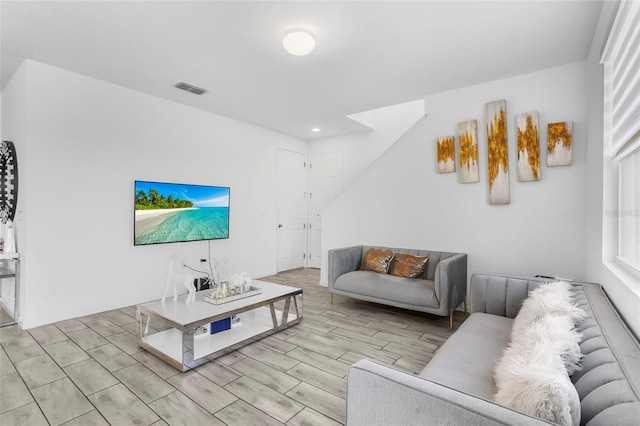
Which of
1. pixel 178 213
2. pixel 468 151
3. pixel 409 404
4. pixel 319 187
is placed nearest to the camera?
pixel 409 404

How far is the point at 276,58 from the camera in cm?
302

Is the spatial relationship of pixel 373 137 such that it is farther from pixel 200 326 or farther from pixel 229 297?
pixel 200 326

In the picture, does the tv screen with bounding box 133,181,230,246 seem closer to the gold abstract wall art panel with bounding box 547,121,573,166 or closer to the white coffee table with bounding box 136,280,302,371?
the white coffee table with bounding box 136,280,302,371

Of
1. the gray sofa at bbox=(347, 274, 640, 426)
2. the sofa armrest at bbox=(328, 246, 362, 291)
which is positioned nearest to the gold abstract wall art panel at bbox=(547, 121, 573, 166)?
the gray sofa at bbox=(347, 274, 640, 426)

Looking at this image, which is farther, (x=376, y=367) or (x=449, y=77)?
(x=449, y=77)

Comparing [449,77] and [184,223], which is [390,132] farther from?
[184,223]

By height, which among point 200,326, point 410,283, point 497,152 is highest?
point 497,152

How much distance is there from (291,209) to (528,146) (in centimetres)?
407

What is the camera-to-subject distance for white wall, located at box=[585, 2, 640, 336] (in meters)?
1.69

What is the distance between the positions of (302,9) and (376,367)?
7.86ft

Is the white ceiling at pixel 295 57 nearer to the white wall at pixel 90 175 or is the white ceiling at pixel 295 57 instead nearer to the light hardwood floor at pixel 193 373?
the white wall at pixel 90 175

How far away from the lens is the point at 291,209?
6.22 meters

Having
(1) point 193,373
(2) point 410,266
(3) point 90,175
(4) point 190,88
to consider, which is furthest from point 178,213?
(2) point 410,266

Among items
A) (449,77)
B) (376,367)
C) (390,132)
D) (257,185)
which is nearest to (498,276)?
(376,367)
